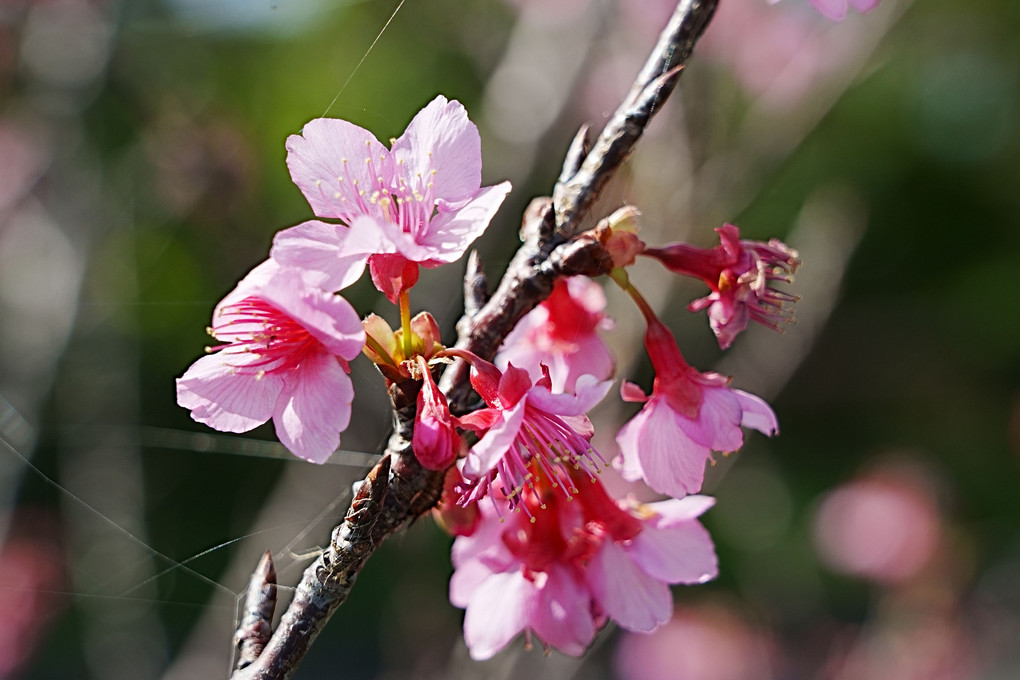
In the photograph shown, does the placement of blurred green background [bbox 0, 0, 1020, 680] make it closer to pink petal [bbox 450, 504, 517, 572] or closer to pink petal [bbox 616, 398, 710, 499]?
pink petal [bbox 450, 504, 517, 572]

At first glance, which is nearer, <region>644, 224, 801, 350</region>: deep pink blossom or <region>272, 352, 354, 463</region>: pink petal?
<region>272, 352, 354, 463</region>: pink petal

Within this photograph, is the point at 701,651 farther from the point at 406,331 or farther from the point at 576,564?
the point at 406,331

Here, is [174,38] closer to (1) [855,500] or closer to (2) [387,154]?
(2) [387,154]

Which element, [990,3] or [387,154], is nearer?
[387,154]

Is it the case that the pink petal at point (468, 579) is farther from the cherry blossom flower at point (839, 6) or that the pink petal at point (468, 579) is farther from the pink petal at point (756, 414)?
the cherry blossom flower at point (839, 6)

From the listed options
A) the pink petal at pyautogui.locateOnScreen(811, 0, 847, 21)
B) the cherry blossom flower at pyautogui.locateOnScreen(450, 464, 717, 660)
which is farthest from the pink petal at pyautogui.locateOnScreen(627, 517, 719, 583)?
the pink petal at pyautogui.locateOnScreen(811, 0, 847, 21)

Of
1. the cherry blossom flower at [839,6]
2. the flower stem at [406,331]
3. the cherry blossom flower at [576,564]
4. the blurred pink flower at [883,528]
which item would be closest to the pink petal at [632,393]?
the cherry blossom flower at [576,564]

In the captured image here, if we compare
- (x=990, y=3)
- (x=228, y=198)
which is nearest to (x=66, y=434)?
(x=228, y=198)
